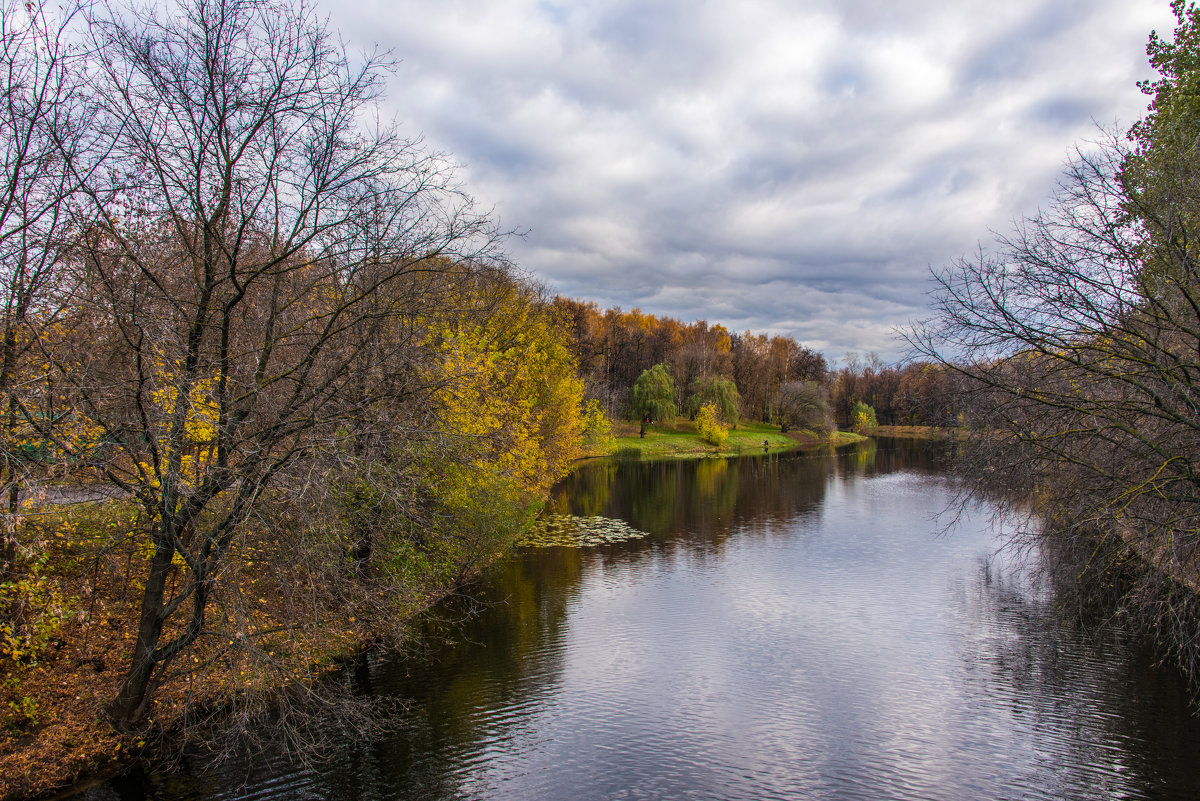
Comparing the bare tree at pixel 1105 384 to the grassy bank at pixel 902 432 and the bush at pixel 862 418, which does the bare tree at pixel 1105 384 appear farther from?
the bush at pixel 862 418

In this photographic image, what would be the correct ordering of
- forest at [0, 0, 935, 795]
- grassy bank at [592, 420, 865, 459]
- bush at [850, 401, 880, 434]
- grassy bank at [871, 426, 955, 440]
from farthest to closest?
bush at [850, 401, 880, 434] → grassy bank at [871, 426, 955, 440] → grassy bank at [592, 420, 865, 459] → forest at [0, 0, 935, 795]

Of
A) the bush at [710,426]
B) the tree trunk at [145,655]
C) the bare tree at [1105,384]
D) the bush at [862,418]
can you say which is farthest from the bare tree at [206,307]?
the bush at [862,418]

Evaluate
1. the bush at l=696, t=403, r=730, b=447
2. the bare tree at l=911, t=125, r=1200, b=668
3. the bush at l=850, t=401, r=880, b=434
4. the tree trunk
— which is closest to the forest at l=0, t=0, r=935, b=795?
the tree trunk

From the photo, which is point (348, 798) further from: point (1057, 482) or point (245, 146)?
point (1057, 482)

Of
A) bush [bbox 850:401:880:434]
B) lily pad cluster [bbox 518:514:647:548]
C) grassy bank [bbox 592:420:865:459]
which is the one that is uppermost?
bush [bbox 850:401:880:434]

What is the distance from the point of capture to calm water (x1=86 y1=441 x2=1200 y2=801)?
10.3 metres

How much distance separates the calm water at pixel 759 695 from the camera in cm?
1030

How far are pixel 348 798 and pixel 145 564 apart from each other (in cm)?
618

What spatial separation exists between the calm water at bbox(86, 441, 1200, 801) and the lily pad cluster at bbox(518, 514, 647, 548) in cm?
244

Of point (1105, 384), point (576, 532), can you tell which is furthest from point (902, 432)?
point (1105, 384)

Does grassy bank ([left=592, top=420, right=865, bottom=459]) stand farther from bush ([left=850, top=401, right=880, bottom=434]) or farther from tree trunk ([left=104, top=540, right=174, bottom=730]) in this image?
tree trunk ([left=104, top=540, right=174, bottom=730])

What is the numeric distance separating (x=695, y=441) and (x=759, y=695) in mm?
56958

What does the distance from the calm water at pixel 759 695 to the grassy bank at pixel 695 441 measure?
124ft

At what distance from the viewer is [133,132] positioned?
9156 mm
